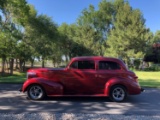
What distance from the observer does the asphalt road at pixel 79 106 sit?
6.92 m

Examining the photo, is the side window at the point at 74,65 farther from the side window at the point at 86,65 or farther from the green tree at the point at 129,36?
the green tree at the point at 129,36

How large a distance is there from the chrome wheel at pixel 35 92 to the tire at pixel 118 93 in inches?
99.1

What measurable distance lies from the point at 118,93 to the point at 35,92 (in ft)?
9.94

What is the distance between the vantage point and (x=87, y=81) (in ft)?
28.8

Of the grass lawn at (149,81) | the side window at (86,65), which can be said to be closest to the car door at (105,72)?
the side window at (86,65)

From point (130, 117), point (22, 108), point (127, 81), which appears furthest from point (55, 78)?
point (130, 117)

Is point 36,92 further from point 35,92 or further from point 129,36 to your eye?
point 129,36

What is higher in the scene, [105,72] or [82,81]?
[105,72]

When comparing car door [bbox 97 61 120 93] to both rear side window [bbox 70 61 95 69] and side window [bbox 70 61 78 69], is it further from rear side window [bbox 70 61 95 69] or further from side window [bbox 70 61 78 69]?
side window [bbox 70 61 78 69]

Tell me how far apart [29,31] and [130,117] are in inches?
977

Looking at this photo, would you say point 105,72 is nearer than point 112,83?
No

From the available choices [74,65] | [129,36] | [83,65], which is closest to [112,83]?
[83,65]

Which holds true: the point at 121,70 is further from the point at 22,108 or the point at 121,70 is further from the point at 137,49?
the point at 137,49

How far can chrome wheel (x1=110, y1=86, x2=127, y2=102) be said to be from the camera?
8.61 m
